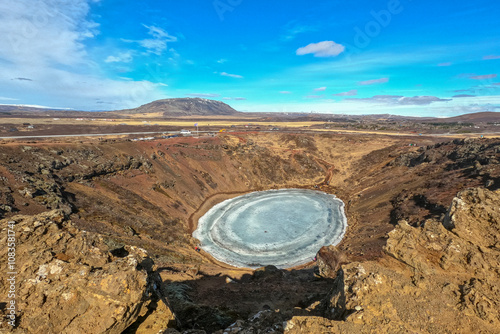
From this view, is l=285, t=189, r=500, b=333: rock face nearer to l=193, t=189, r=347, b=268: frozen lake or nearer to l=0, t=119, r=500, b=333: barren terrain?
l=0, t=119, r=500, b=333: barren terrain

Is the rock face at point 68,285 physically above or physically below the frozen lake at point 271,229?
above

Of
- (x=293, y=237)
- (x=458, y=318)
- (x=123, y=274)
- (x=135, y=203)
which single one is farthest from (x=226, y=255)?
(x=458, y=318)

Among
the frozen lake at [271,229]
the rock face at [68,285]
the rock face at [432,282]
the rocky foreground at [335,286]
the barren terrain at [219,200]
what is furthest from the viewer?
the frozen lake at [271,229]

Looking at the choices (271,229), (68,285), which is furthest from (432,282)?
(271,229)

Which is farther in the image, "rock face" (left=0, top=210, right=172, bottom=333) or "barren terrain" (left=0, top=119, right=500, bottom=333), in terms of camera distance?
"barren terrain" (left=0, top=119, right=500, bottom=333)

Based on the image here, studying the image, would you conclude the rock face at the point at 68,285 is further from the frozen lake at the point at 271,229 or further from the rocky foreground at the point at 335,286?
the frozen lake at the point at 271,229

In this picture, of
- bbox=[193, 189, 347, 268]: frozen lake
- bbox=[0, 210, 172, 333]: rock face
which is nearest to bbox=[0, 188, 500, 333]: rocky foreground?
bbox=[0, 210, 172, 333]: rock face

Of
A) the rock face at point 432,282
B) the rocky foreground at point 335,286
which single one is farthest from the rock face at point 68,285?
the rock face at point 432,282
